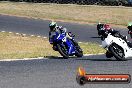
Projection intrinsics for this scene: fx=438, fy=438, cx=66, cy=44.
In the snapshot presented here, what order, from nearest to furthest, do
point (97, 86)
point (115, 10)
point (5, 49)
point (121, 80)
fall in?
1. point (121, 80)
2. point (97, 86)
3. point (5, 49)
4. point (115, 10)

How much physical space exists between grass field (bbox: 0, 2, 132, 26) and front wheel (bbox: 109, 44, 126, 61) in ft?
75.5

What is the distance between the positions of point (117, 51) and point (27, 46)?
8.04 m

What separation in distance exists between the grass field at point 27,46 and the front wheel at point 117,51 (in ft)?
13.0

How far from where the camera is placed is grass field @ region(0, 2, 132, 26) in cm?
4208

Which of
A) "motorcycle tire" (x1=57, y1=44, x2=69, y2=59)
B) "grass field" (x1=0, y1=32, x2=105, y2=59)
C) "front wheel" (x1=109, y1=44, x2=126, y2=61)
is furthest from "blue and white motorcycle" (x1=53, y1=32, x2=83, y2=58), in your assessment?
"front wheel" (x1=109, y1=44, x2=126, y2=61)

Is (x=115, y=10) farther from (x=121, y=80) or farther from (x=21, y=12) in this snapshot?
(x=121, y=80)

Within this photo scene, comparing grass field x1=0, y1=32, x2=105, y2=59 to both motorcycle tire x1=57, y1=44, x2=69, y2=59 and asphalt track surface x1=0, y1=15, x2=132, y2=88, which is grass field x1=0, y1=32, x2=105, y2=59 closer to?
motorcycle tire x1=57, y1=44, x2=69, y2=59

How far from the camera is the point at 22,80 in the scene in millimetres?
11773

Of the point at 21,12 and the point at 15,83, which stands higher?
the point at 15,83

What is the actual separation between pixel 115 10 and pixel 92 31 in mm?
17451

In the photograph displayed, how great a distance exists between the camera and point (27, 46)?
77.5 ft

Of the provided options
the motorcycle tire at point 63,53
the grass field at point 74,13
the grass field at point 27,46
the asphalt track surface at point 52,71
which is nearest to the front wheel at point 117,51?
the asphalt track surface at point 52,71

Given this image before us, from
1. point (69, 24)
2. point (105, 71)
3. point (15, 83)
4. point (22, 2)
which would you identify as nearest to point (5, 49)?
point (105, 71)

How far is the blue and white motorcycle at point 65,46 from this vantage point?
17.8 metres
